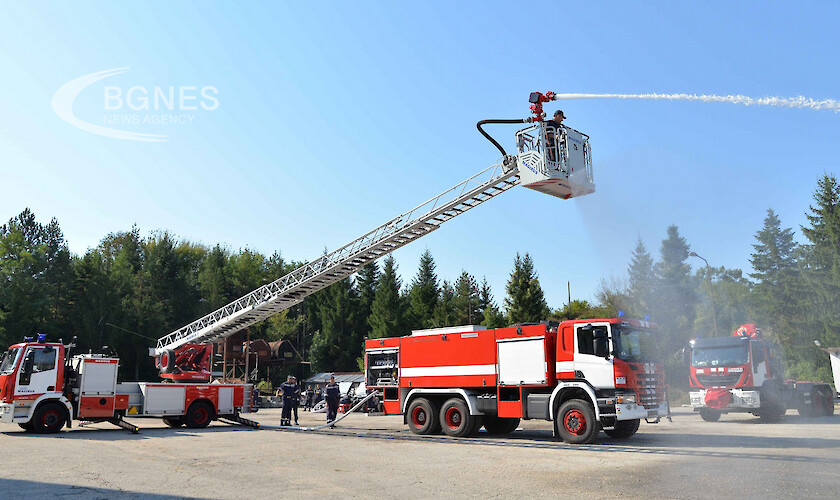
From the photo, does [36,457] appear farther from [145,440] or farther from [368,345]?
[368,345]

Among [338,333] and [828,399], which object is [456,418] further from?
[338,333]

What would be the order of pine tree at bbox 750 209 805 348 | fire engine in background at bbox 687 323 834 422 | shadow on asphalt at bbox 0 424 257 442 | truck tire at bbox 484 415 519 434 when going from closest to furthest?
1. pine tree at bbox 750 209 805 348
2. shadow on asphalt at bbox 0 424 257 442
3. truck tire at bbox 484 415 519 434
4. fire engine in background at bbox 687 323 834 422

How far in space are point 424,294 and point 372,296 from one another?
961cm

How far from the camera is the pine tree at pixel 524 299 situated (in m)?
48.2

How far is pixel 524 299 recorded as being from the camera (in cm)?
4828

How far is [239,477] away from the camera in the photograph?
400 inches

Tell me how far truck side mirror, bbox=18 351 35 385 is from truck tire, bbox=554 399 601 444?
14.9m

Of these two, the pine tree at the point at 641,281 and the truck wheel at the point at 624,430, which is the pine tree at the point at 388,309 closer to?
the truck wheel at the point at 624,430

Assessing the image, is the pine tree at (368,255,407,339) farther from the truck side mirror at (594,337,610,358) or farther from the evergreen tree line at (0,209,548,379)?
the truck side mirror at (594,337,610,358)

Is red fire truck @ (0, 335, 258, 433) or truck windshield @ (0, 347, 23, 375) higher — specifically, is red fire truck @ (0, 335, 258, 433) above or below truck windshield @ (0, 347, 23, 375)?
below

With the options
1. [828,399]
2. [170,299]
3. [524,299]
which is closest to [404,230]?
[828,399]

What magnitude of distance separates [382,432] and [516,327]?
19.1ft

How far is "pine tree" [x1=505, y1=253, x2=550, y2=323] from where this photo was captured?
158 ft

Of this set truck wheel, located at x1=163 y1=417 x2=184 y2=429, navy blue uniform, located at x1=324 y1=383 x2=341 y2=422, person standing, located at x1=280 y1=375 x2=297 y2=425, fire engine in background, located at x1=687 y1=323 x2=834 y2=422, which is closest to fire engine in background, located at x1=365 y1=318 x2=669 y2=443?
navy blue uniform, located at x1=324 y1=383 x2=341 y2=422
